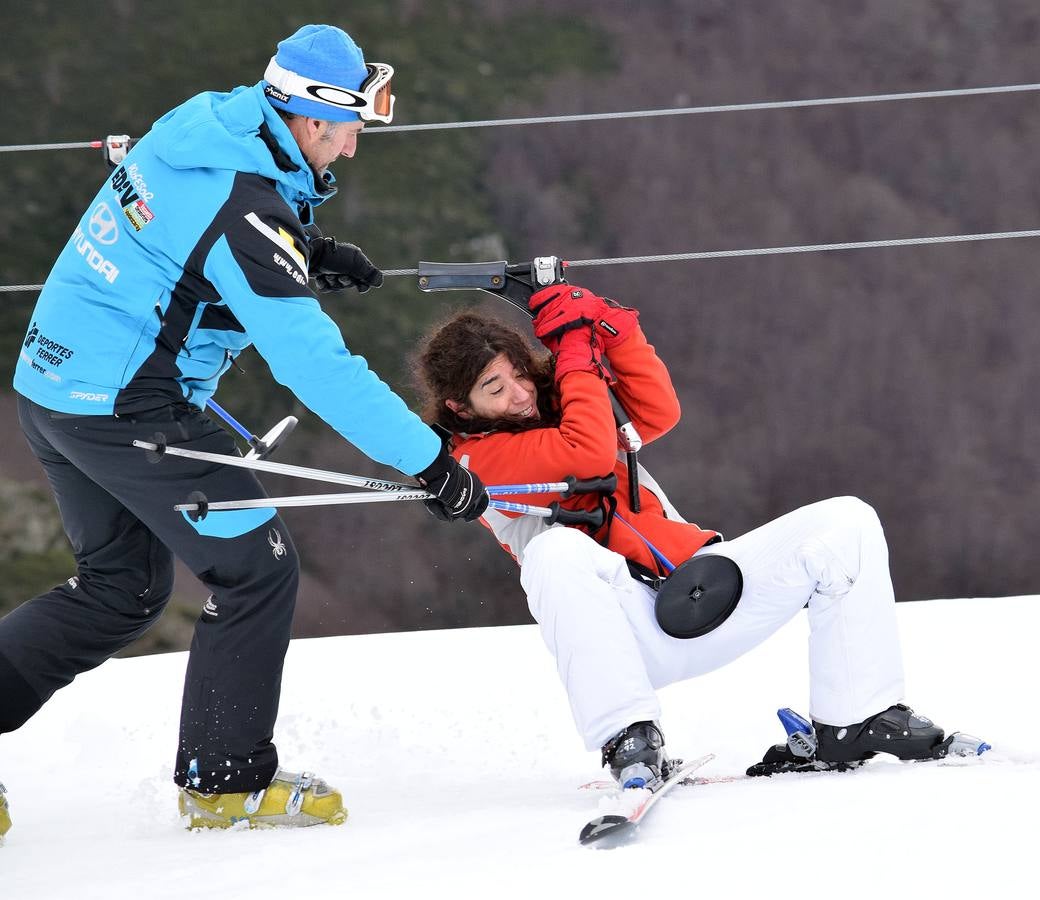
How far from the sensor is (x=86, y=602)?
5.69ft

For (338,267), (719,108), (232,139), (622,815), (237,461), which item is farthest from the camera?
(719,108)

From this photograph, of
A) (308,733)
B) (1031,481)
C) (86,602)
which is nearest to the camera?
(86,602)

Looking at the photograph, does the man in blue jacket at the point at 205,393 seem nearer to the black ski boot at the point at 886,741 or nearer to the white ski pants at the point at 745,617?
the white ski pants at the point at 745,617

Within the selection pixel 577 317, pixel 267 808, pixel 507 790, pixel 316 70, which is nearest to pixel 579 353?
pixel 577 317

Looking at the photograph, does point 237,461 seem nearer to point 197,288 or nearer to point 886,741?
point 197,288

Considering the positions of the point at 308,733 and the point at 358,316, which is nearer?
the point at 308,733

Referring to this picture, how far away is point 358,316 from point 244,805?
1.80 meters

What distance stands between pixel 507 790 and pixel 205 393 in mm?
799

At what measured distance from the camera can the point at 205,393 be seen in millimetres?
1737

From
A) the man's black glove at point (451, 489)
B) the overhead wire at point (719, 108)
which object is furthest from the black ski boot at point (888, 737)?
the overhead wire at point (719, 108)

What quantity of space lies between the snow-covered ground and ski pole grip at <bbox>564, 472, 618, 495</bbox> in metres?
0.45

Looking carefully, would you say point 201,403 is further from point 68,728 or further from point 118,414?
point 68,728

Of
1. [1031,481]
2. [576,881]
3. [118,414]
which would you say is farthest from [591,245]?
[576,881]

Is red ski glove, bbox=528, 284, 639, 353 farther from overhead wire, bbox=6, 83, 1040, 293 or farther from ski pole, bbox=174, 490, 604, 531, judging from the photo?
overhead wire, bbox=6, 83, 1040, 293
